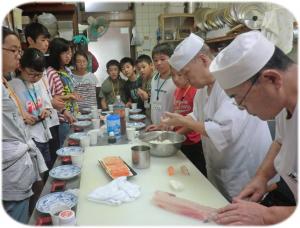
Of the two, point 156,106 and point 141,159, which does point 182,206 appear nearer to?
point 141,159

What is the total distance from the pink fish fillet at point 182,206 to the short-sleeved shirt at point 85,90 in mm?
2234

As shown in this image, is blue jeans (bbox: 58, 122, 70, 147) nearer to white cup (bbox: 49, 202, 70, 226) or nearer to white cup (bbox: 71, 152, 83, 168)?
white cup (bbox: 71, 152, 83, 168)

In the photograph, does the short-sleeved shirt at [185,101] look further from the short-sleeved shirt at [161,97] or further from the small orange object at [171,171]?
the small orange object at [171,171]

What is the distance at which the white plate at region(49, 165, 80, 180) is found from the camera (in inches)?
56.3

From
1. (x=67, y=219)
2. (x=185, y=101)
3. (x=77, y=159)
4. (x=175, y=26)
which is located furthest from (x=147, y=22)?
(x=67, y=219)

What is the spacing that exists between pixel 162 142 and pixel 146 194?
1.81 feet

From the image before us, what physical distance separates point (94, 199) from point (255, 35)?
89 cm

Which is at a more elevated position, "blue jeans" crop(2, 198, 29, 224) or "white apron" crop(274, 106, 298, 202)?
"white apron" crop(274, 106, 298, 202)

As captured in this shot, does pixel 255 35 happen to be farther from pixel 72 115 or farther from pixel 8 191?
pixel 72 115

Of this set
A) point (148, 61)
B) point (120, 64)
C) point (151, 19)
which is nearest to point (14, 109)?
point (148, 61)

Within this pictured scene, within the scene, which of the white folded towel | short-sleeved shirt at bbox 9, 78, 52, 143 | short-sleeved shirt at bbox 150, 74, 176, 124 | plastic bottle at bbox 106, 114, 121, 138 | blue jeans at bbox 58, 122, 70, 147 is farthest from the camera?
blue jeans at bbox 58, 122, 70, 147

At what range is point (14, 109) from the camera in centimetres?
155

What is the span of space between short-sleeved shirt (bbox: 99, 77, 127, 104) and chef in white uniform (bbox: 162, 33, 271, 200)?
1.96 m

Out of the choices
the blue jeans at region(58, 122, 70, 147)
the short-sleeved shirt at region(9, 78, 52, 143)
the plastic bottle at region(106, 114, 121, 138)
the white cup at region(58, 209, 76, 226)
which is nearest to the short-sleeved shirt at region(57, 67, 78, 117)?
the blue jeans at region(58, 122, 70, 147)
